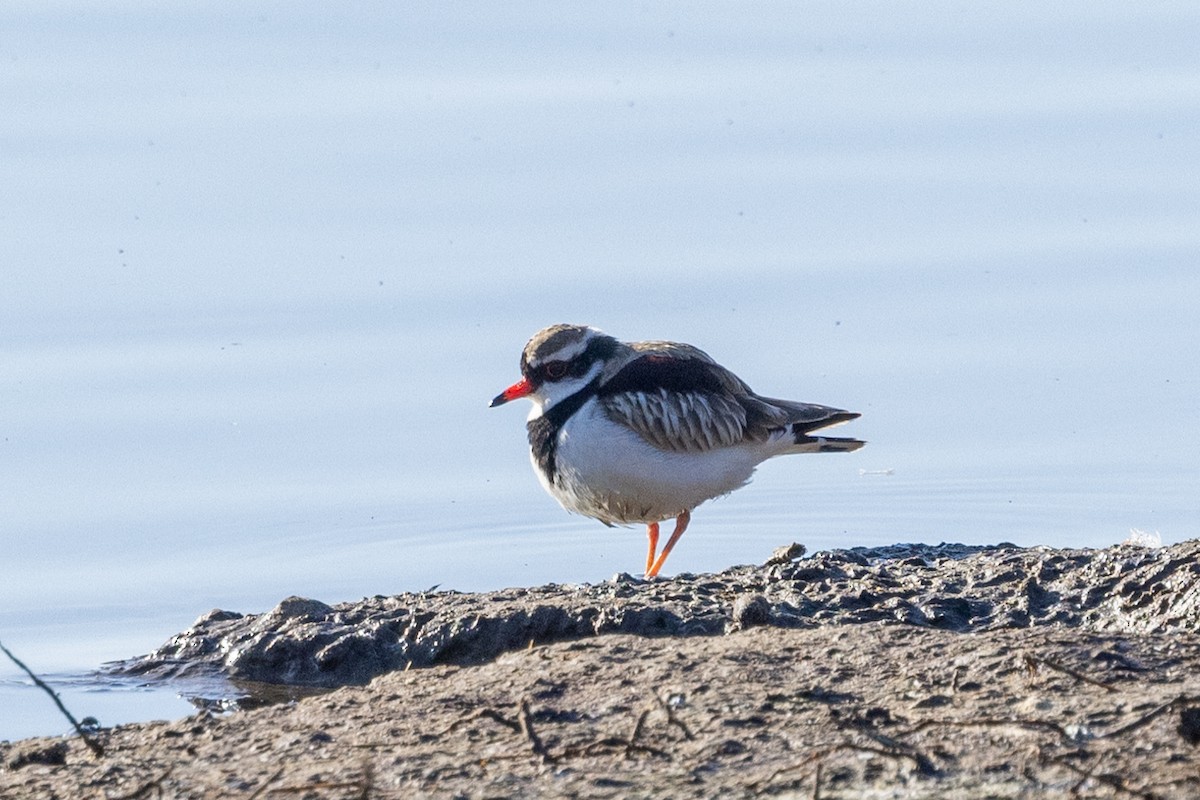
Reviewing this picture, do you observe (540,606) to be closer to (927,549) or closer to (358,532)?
(927,549)

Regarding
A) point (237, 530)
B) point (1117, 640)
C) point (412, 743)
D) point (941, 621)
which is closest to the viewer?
point (412, 743)

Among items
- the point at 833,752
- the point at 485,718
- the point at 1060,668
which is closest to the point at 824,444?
the point at 1060,668

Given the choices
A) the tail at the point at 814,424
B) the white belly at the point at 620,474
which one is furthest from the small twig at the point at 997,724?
the tail at the point at 814,424

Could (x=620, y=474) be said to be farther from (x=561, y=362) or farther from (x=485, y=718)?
(x=485, y=718)

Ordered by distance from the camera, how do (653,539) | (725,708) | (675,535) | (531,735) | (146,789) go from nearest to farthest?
(146,789) < (531,735) < (725,708) < (675,535) < (653,539)

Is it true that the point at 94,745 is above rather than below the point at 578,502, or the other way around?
below

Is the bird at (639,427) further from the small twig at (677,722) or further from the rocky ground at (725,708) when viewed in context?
the small twig at (677,722)

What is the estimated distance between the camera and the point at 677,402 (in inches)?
347

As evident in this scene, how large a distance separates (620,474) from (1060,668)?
381cm

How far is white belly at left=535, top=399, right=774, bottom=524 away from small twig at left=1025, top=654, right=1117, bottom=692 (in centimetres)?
359

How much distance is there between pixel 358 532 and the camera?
9625 millimetres

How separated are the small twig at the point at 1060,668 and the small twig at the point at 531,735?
4.33 ft

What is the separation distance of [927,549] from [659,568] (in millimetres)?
1342

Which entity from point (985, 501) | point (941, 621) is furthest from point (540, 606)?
point (985, 501)
